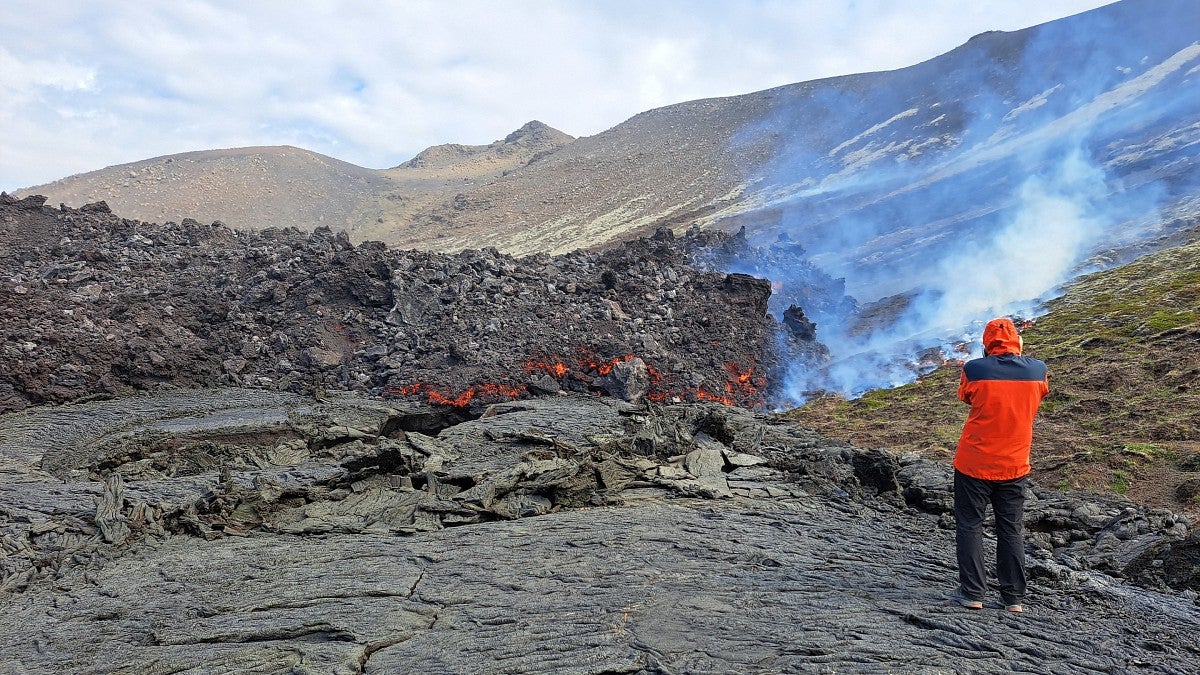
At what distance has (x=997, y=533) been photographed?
551cm

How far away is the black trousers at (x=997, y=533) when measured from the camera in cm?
545

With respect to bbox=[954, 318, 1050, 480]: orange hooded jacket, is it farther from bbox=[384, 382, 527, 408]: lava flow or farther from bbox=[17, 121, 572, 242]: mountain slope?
bbox=[17, 121, 572, 242]: mountain slope

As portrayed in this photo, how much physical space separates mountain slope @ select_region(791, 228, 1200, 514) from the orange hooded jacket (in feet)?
18.1

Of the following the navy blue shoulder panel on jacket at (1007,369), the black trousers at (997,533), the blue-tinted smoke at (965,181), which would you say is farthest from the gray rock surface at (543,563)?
the blue-tinted smoke at (965,181)

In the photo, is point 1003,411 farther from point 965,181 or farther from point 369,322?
point 965,181

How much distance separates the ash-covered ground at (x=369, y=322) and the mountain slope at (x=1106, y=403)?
11.6 ft

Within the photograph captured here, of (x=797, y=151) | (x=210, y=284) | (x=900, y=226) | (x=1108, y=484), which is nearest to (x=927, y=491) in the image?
(x=1108, y=484)

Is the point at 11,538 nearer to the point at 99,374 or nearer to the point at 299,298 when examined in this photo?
the point at 99,374

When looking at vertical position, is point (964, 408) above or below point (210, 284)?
below

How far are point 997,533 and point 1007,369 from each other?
121cm

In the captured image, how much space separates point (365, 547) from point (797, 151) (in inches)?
2478

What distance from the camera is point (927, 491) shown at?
888cm

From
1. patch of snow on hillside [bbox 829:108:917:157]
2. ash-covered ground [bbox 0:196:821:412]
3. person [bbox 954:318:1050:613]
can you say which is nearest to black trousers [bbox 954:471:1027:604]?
person [bbox 954:318:1050:613]

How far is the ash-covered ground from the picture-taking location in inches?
641
